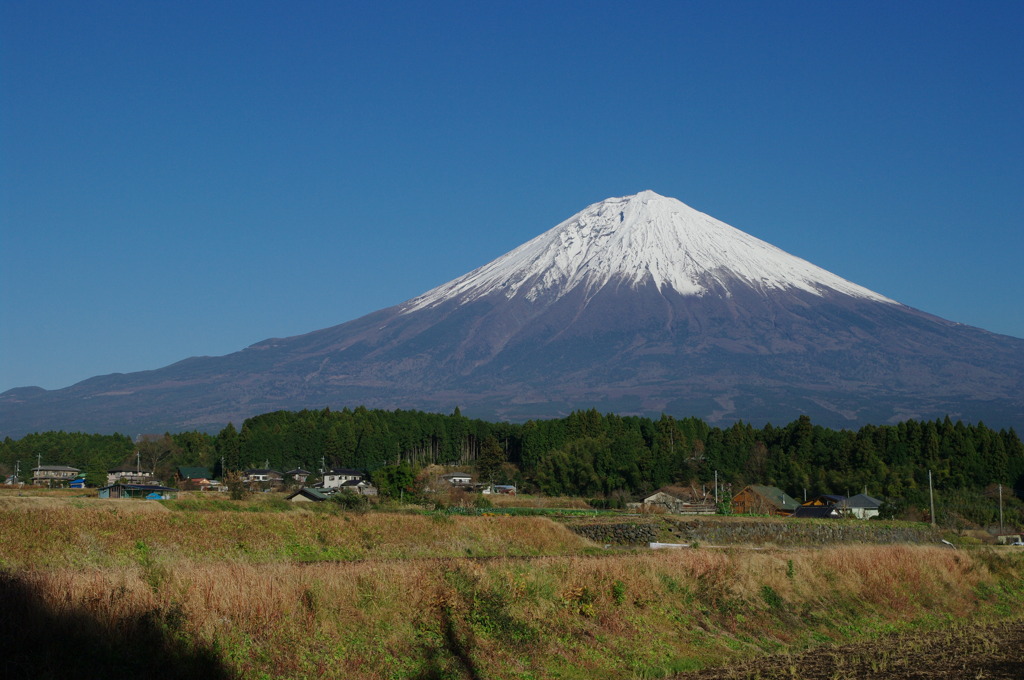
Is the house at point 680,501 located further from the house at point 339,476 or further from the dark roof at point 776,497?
the house at point 339,476

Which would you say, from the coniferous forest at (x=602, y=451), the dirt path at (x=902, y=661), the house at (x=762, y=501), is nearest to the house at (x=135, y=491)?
the coniferous forest at (x=602, y=451)

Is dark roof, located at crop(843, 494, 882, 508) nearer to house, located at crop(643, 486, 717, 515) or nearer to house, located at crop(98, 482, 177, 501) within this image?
house, located at crop(643, 486, 717, 515)

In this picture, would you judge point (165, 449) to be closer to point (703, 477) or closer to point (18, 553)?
point (703, 477)

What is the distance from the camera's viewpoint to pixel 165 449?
109 metres

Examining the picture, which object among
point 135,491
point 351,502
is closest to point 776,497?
point 351,502

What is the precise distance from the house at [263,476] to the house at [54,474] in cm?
1756

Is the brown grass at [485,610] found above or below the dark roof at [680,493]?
above

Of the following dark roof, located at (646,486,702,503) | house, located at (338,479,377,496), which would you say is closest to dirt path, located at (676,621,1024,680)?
house, located at (338,479,377,496)

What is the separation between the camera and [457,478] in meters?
88.2

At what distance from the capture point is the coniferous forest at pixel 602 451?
72.4 meters

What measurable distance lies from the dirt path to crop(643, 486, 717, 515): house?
41.2 meters

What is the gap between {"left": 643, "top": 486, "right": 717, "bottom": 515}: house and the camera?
208ft

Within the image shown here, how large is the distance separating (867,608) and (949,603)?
340 cm

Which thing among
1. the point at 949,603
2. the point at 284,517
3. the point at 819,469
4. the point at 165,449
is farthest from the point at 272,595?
the point at 165,449
